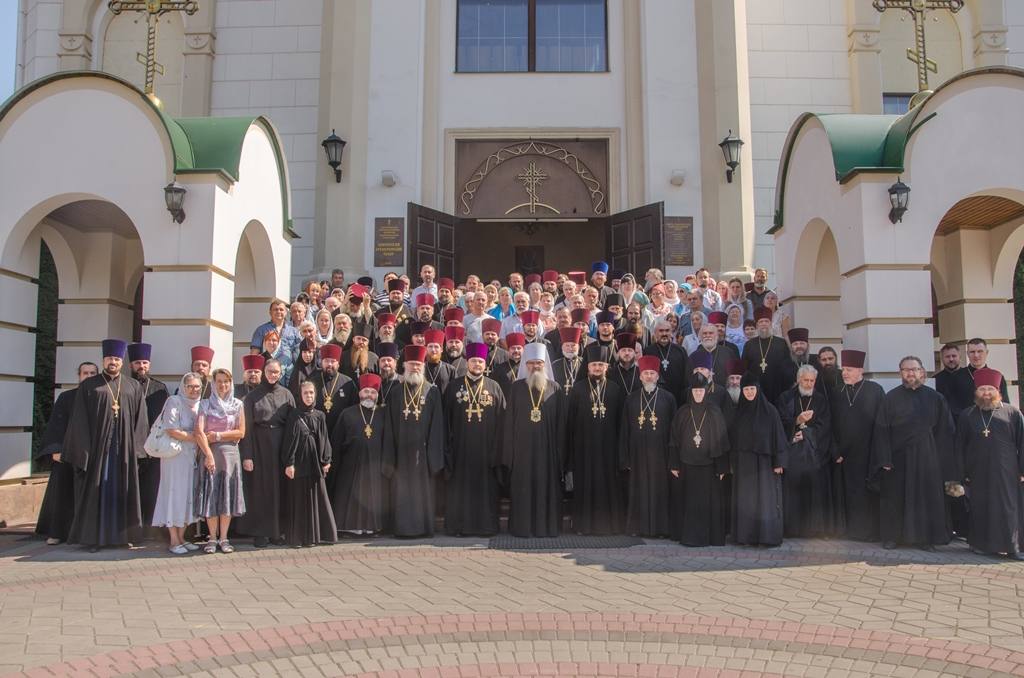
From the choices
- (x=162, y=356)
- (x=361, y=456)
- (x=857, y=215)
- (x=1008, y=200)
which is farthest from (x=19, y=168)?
(x=1008, y=200)

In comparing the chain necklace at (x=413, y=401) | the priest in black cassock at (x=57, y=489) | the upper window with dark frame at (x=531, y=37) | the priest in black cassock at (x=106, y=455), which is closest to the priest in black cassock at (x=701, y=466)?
the chain necklace at (x=413, y=401)

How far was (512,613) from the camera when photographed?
5.50 m

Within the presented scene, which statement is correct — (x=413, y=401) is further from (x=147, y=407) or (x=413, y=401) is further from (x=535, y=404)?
(x=147, y=407)

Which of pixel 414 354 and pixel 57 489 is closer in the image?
pixel 57 489

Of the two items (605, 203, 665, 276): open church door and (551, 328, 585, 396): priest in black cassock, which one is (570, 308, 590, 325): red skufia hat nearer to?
(551, 328, 585, 396): priest in black cassock

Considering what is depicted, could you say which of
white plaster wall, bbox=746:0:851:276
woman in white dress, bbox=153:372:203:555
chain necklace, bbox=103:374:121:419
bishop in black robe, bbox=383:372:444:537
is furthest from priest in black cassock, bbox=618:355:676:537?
white plaster wall, bbox=746:0:851:276

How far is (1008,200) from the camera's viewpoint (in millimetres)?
9742

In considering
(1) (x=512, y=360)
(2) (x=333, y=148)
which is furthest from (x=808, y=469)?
(2) (x=333, y=148)

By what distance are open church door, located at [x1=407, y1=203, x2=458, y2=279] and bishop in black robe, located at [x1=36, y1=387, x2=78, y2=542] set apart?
6.66 m

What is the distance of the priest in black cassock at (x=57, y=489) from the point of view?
8.15 metres

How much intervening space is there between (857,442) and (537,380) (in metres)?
2.96

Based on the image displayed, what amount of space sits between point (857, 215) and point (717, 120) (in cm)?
628

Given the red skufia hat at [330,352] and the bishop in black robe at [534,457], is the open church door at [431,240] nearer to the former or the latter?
the red skufia hat at [330,352]

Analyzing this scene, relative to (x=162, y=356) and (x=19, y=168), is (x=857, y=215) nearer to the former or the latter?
(x=162, y=356)
